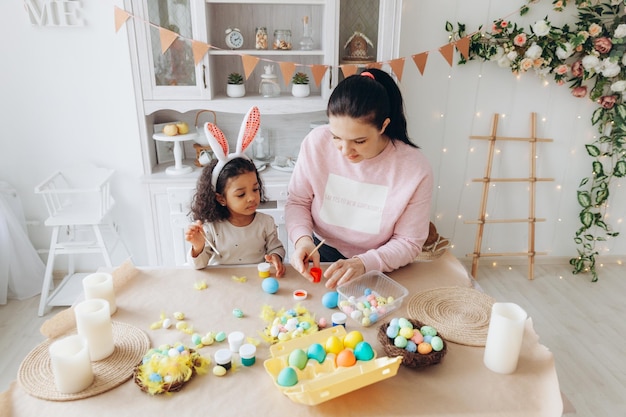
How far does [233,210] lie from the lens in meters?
1.59

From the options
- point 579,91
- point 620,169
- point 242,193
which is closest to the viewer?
point 242,193

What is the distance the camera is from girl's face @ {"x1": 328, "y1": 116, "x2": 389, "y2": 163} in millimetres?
1442

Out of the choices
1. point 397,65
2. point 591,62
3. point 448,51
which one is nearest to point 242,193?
point 397,65

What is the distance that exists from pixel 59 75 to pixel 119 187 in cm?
67

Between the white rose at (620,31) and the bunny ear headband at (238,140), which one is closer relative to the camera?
the bunny ear headband at (238,140)

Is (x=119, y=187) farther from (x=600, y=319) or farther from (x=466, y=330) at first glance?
(x=600, y=319)

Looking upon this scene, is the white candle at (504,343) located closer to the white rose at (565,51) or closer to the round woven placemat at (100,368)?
the round woven placemat at (100,368)

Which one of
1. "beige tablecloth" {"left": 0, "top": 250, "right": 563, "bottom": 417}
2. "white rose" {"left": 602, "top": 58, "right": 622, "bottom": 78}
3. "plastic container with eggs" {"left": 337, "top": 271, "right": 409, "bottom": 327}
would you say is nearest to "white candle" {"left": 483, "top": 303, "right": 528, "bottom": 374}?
"beige tablecloth" {"left": 0, "top": 250, "right": 563, "bottom": 417}

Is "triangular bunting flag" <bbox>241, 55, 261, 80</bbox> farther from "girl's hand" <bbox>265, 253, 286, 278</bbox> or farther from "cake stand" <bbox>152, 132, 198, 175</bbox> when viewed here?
"girl's hand" <bbox>265, 253, 286, 278</bbox>

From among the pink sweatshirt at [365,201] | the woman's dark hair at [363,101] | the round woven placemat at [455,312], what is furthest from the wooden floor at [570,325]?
the woman's dark hair at [363,101]

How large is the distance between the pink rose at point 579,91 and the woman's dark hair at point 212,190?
2.14 meters

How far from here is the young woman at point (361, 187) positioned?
1434 mm

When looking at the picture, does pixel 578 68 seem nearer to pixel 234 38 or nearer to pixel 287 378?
pixel 234 38

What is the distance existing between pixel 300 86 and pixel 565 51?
1415 mm
